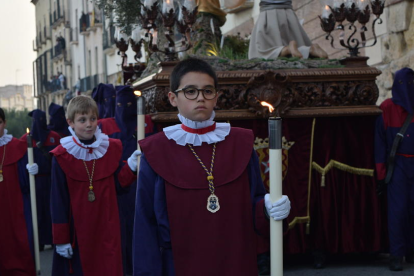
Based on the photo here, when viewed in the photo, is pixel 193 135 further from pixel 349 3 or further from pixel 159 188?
pixel 349 3

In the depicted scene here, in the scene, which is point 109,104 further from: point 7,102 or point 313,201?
point 7,102

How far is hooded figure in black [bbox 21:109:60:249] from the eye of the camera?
11000 mm

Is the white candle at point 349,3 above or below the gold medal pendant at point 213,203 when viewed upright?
above

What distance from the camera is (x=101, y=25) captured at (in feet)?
124

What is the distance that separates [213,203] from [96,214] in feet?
8.58

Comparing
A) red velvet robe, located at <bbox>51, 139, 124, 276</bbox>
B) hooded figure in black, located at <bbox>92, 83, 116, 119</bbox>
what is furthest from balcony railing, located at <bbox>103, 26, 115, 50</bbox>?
red velvet robe, located at <bbox>51, 139, 124, 276</bbox>

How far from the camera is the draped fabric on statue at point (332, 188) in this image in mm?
7680

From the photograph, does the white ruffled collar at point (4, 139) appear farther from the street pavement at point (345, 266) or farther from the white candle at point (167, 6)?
the white candle at point (167, 6)

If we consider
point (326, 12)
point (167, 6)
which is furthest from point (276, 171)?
point (326, 12)

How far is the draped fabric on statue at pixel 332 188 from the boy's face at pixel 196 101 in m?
3.62

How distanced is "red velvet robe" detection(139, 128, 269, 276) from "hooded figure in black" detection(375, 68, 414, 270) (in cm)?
384

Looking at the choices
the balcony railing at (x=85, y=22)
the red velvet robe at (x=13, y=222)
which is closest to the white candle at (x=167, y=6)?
the red velvet robe at (x=13, y=222)

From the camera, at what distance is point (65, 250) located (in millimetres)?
6055

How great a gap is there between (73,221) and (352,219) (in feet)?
9.18
